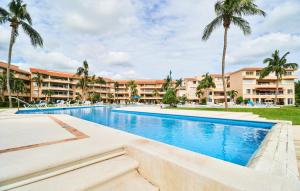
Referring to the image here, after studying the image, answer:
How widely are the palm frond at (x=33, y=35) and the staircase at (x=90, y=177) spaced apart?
21488 mm

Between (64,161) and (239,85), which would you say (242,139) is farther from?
(239,85)

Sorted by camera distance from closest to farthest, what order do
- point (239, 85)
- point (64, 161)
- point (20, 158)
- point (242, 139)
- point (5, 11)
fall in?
point (64, 161) → point (20, 158) → point (242, 139) → point (5, 11) → point (239, 85)

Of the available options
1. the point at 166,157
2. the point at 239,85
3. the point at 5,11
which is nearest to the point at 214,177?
the point at 166,157

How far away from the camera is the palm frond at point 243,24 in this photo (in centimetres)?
1736

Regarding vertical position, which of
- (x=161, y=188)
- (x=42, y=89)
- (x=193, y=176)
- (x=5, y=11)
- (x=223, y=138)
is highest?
(x=5, y=11)

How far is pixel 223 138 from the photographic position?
9.08 m

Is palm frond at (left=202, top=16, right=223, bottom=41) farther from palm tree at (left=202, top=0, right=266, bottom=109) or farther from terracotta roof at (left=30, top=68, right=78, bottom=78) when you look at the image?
terracotta roof at (left=30, top=68, right=78, bottom=78)

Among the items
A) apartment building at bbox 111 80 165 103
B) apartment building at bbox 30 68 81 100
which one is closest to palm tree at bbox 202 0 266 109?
apartment building at bbox 30 68 81 100

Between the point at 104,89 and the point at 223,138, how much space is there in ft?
229

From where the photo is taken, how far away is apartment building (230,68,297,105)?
47969mm

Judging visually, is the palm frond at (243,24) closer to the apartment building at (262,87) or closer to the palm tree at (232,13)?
the palm tree at (232,13)

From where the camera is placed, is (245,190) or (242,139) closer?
(245,190)

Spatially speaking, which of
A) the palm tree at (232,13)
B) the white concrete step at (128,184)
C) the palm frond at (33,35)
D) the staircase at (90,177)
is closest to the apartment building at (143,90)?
the palm frond at (33,35)

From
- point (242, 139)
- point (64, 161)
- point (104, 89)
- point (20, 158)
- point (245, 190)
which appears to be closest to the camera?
point (245, 190)
